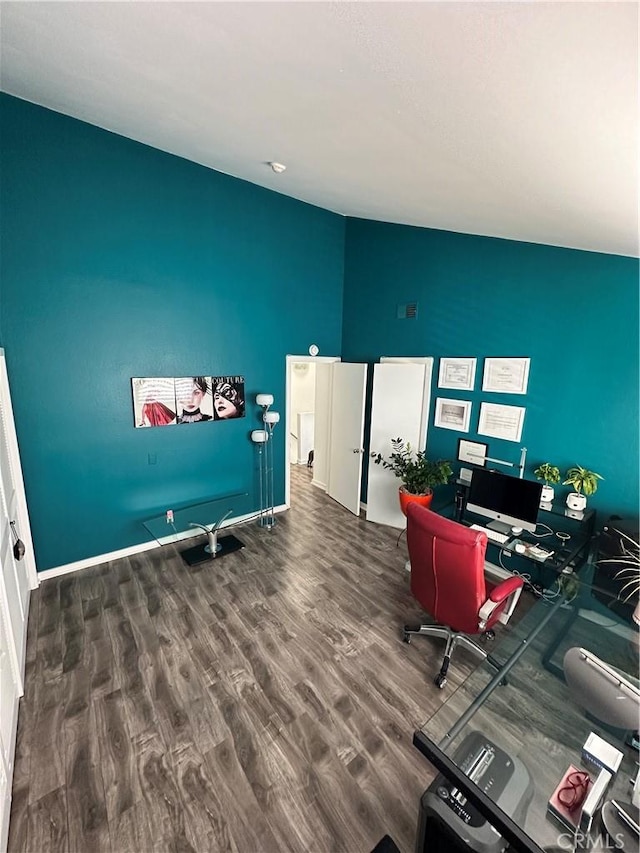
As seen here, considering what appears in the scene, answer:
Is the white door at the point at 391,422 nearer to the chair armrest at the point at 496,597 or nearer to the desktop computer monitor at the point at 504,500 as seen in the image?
the desktop computer monitor at the point at 504,500

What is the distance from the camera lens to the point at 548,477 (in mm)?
2947

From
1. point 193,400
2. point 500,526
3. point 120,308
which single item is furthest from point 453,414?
point 120,308

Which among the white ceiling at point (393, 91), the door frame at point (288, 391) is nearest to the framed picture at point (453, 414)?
the white ceiling at point (393, 91)

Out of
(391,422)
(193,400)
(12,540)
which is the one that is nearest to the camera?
(12,540)

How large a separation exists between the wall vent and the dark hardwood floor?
9.57 ft

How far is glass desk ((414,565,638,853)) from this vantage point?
109cm

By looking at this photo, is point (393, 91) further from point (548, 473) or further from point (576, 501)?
point (576, 501)

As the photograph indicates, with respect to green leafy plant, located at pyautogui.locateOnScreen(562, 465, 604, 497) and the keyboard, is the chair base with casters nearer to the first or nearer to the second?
the keyboard

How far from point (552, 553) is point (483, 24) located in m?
2.96

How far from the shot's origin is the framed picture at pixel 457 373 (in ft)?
11.8

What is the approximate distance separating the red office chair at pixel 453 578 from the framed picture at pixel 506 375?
1708 mm

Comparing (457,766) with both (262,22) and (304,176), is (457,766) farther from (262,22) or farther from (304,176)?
(304,176)

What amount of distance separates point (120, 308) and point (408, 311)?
122 inches

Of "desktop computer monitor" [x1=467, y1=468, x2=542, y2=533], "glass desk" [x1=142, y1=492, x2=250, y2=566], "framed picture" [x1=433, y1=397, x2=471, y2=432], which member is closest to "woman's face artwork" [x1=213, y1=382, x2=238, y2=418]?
"glass desk" [x1=142, y1=492, x2=250, y2=566]
